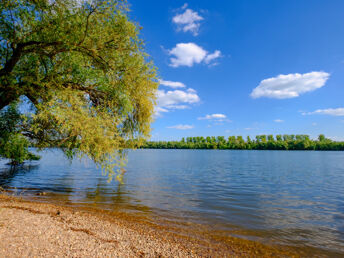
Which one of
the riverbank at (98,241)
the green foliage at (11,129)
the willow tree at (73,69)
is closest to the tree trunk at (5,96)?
the willow tree at (73,69)

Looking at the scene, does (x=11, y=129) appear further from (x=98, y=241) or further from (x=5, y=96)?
(x=98, y=241)

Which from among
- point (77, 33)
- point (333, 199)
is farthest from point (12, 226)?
point (333, 199)

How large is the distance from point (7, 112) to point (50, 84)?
5403 millimetres

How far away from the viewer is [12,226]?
8156 millimetres

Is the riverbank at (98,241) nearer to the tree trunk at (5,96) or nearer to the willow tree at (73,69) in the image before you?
the willow tree at (73,69)

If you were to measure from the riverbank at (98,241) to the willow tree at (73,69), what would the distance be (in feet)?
12.9

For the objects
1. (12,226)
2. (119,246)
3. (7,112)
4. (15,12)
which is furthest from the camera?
(7,112)

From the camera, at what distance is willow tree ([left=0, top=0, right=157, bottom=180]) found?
1075 centimetres

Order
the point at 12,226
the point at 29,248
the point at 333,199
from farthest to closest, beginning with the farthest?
the point at 333,199 → the point at 12,226 → the point at 29,248

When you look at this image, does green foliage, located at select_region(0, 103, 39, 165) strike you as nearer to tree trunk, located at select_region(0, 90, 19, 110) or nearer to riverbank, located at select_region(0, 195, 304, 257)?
tree trunk, located at select_region(0, 90, 19, 110)

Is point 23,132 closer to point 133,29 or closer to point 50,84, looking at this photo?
point 50,84

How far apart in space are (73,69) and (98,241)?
32.8 feet

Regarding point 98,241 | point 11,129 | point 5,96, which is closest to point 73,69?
point 5,96

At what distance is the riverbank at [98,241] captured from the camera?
21.5 ft
